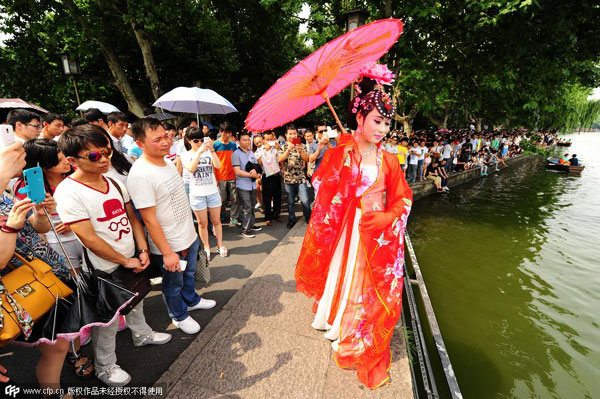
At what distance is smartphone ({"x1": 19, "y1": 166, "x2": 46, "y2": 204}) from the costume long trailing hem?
1837mm

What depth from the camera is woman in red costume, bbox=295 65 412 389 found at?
2035 mm

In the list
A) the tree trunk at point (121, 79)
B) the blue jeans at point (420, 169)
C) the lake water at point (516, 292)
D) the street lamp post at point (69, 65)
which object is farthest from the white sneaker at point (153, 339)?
the tree trunk at point (121, 79)

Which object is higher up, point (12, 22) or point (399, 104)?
point (12, 22)

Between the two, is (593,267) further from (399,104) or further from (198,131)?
(399,104)

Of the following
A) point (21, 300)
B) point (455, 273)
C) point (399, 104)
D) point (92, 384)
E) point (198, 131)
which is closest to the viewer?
point (21, 300)

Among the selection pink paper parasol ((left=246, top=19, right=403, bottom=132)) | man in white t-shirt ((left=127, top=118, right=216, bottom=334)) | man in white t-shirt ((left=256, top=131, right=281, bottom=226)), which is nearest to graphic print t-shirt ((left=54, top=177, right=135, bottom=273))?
man in white t-shirt ((left=127, top=118, right=216, bottom=334))

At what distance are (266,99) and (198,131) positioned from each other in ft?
5.21

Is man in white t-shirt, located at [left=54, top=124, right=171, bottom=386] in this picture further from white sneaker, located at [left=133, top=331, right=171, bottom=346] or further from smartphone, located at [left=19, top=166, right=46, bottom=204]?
white sneaker, located at [left=133, top=331, right=171, bottom=346]

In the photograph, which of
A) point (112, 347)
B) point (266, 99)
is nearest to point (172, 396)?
point (112, 347)

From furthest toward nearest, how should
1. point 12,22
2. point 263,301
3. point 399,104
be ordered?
point 399,104 < point 12,22 < point 263,301

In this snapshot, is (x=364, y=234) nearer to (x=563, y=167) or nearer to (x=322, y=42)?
(x=322, y=42)

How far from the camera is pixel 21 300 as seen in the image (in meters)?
1.39

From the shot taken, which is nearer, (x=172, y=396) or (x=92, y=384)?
(x=172, y=396)

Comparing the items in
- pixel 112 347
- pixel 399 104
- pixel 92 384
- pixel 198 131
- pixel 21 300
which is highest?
pixel 399 104
